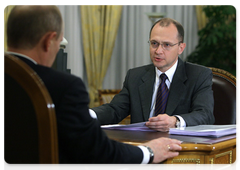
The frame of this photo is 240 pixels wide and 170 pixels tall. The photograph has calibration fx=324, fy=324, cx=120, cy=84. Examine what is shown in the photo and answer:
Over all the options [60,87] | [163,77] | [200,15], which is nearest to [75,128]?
[60,87]

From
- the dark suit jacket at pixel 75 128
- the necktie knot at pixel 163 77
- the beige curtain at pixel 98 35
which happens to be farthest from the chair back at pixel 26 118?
the beige curtain at pixel 98 35

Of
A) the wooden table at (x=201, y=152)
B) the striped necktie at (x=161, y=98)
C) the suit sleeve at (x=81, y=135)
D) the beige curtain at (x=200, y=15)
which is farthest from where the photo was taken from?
the beige curtain at (x=200, y=15)

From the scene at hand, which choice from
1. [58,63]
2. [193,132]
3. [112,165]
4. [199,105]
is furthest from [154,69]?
[112,165]

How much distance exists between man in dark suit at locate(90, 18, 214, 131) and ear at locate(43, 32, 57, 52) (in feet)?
3.56

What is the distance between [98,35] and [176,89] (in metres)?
3.28

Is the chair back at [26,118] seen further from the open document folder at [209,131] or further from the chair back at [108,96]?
the chair back at [108,96]

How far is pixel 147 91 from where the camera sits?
247 centimetres

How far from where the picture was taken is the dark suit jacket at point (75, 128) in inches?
41.6

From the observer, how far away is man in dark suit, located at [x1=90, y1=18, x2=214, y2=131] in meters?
2.29

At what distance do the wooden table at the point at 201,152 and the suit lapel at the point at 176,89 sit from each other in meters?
0.68

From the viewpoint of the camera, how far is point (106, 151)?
3.72ft

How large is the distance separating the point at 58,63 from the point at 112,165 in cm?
121

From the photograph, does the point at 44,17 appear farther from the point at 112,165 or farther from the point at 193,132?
the point at 193,132

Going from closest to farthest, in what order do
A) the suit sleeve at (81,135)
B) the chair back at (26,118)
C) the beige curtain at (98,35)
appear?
the chair back at (26,118)
the suit sleeve at (81,135)
the beige curtain at (98,35)
